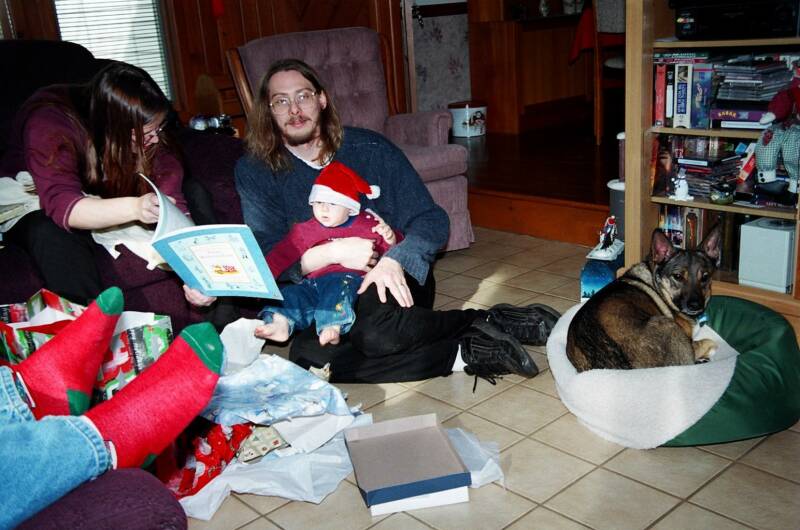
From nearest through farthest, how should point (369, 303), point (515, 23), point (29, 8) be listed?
1. point (369, 303)
2. point (29, 8)
3. point (515, 23)

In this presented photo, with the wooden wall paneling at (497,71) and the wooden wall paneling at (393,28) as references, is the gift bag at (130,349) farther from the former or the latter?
the wooden wall paneling at (497,71)

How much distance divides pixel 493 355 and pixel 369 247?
0.50 meters

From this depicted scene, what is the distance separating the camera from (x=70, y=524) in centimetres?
111

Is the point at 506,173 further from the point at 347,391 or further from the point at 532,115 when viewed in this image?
the point at 347,391

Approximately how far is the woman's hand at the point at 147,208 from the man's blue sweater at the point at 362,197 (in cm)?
47

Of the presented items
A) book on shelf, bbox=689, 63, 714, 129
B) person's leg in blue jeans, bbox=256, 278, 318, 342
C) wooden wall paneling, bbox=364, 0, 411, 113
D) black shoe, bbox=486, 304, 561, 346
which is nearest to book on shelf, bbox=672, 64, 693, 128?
book on shelf, bbox=689, 63, 714, 129

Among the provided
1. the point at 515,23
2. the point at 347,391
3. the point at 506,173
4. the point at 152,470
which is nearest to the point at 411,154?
the point at 506,173

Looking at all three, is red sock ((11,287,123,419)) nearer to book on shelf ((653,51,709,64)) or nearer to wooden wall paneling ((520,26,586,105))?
book on shelf ((653,51,709,64))

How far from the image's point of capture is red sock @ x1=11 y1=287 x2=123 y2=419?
1437 mm

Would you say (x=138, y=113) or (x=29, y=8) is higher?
(x=29, y=8)

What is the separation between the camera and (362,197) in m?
2.58

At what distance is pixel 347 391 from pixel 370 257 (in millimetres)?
418

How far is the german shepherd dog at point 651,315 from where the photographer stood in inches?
86.7

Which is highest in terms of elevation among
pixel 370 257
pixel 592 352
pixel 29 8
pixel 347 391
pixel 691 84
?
pixel 29 8
